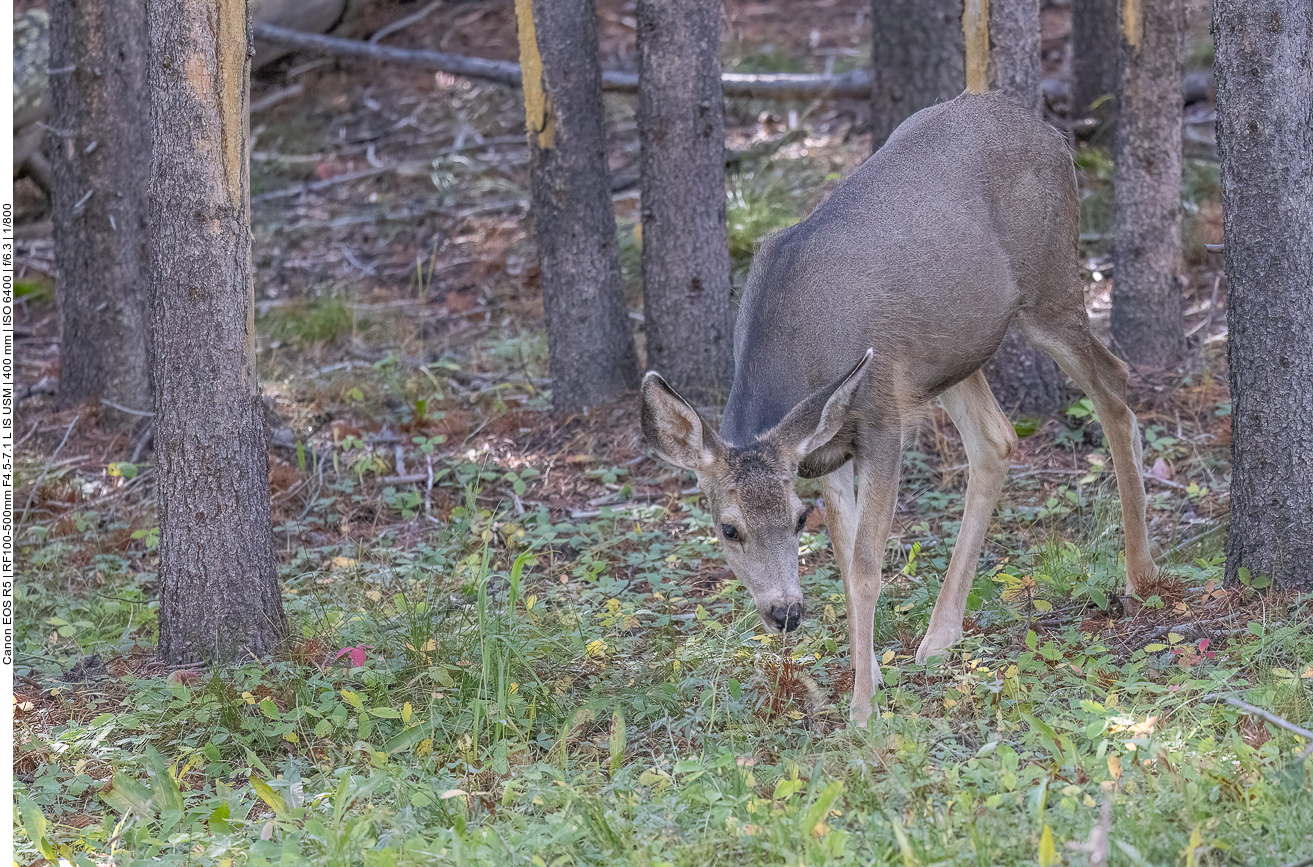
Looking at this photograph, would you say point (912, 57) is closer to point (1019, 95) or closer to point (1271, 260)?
point (1019, 95)

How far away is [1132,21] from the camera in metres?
7.36

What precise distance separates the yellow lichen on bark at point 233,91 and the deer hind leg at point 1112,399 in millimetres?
3163

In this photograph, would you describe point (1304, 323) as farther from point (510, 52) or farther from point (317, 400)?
point (510, 52)

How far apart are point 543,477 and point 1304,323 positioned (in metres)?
4.02

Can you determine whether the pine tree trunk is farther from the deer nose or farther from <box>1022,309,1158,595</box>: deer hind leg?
the deer nose

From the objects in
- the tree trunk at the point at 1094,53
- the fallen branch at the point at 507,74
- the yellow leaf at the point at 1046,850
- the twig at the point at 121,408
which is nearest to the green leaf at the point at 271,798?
the yellow leaf at the point at 1046,850

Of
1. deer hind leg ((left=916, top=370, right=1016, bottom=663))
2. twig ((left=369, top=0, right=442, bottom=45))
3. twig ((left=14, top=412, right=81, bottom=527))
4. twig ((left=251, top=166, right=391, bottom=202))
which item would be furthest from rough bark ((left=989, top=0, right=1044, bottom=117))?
twig ((left=369, top=0, right=442, bottom=45))

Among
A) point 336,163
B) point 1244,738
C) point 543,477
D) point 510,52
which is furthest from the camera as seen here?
point 510,52

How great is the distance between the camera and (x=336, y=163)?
41.7 feet

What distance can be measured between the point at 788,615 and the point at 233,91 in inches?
113

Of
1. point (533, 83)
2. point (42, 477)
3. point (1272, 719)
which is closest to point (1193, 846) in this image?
point (1272, 719)

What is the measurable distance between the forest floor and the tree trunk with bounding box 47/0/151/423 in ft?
1.46

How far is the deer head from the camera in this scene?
4.39 m

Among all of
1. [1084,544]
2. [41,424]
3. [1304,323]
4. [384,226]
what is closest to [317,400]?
[41,424]
